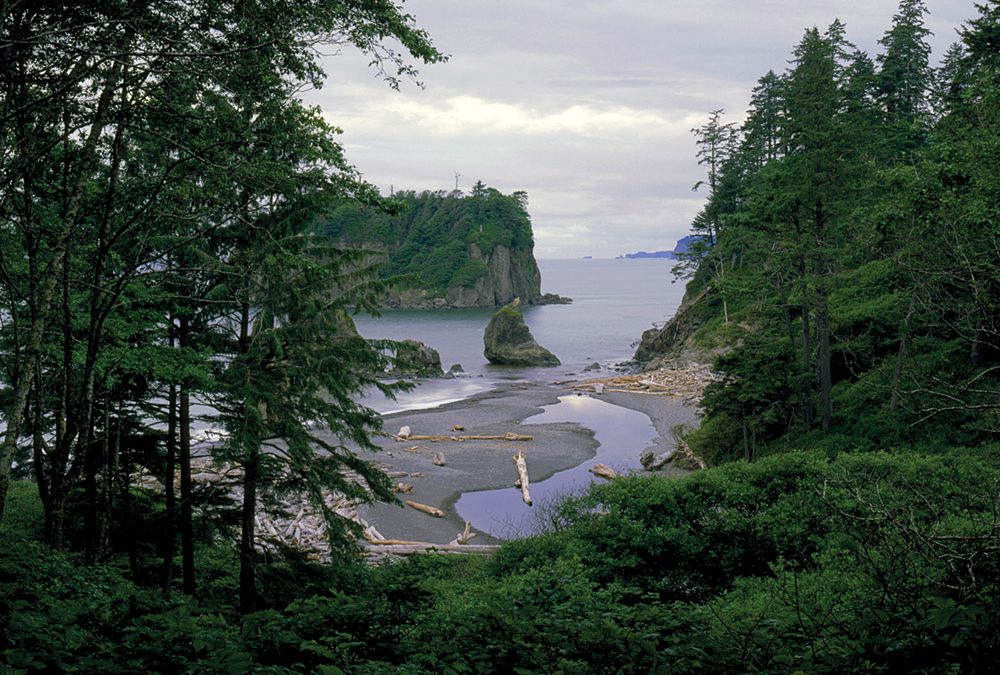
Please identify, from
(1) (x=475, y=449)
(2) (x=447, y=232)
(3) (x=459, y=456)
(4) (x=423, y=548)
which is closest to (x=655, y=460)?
(1) (x=475, y=449)

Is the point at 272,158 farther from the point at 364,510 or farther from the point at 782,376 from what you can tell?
the point at 782,376

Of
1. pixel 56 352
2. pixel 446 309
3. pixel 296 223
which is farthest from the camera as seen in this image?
pixel 446 309

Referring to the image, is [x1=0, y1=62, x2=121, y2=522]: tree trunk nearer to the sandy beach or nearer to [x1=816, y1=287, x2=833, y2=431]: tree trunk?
the sandy beach

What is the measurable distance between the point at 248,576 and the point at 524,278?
125 metres

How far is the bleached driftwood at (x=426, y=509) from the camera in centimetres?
2353

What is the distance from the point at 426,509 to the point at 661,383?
29078 millimetres

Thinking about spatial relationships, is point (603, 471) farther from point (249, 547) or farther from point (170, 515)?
point (170, 515)

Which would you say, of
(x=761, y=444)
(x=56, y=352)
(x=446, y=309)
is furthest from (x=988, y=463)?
(x=446, y=309)

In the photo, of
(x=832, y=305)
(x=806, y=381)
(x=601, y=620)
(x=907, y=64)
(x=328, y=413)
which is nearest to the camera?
(x=601, y=620)

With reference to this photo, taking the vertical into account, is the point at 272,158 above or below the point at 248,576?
above

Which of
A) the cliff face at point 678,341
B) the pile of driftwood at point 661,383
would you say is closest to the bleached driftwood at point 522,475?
the pile of driftwood at point 661,383

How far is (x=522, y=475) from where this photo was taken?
27.3 m

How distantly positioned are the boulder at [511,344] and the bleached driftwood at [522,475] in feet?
103

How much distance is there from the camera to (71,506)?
1353 centimetres
